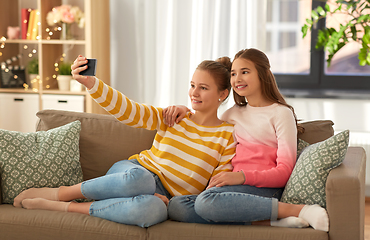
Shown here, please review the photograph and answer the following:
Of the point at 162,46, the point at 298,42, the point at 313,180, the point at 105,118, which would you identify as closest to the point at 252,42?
the point at 298,42

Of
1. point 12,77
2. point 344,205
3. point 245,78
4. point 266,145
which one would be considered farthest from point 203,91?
point 12,77

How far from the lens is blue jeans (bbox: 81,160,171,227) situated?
1.47 metres

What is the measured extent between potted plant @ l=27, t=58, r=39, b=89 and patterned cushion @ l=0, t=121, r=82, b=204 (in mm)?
1490

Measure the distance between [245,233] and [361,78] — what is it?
7.20 feet

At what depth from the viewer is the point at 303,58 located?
329cm

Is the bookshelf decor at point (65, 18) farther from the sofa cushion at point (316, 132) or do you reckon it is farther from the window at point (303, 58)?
the sofa cushion at point (316, 132)

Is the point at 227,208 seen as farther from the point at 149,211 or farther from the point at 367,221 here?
the point at 367,221

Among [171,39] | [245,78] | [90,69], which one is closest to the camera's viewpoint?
[90,69]

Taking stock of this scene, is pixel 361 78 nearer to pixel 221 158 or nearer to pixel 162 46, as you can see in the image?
pixel 162 46

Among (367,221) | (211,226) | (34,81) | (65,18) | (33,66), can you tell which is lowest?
(367,221)

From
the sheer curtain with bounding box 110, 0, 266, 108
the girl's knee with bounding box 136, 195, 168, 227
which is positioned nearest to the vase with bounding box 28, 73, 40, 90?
the sheer curtain with bounding box 110, 0, 266, 108

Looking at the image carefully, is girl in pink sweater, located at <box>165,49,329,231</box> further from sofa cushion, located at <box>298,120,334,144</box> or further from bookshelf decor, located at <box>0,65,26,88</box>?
bookshelf decor, located at <box>0,65,26,88</box>

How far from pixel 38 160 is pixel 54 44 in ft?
5.93

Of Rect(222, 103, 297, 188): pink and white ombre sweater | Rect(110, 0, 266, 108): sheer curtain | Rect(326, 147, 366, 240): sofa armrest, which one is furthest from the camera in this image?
Rect(110, 0, 266, 108): sheer curtain
